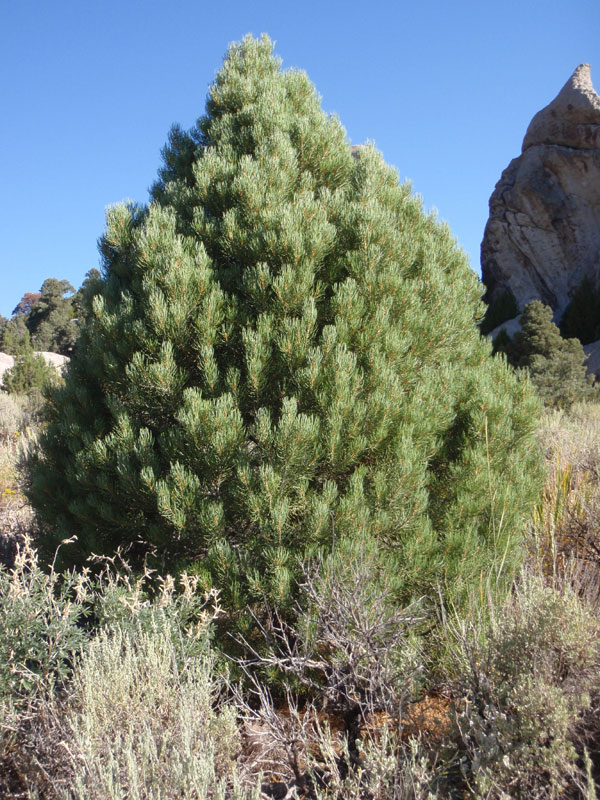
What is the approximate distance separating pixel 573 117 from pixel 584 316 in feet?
32.5

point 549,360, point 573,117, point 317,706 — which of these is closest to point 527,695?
point 317,706

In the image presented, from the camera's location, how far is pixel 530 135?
31000 millimetres

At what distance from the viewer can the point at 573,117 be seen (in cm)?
2850

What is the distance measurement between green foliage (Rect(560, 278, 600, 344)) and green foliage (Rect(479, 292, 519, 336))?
2.60 meters

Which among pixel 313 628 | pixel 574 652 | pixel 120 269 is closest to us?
pixel 574 652

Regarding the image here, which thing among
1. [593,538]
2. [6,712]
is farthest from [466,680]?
[593,538]

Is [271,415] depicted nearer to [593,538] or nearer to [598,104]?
[593,538]

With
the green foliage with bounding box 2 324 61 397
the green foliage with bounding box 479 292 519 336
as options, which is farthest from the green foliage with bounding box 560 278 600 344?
the green foliage with bounding box 2 324 61 397

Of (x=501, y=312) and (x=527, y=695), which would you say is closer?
(x=527, y=695)

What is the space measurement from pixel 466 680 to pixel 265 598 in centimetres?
104

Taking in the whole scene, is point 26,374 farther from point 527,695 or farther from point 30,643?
point 527,695

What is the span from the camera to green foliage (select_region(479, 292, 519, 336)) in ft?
94.6

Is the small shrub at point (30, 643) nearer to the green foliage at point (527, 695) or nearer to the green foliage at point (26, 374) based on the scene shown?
the green foliage at point (527, 695)

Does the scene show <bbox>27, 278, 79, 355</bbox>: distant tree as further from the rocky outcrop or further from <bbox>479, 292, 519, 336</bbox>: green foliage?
the rocky outcrop
